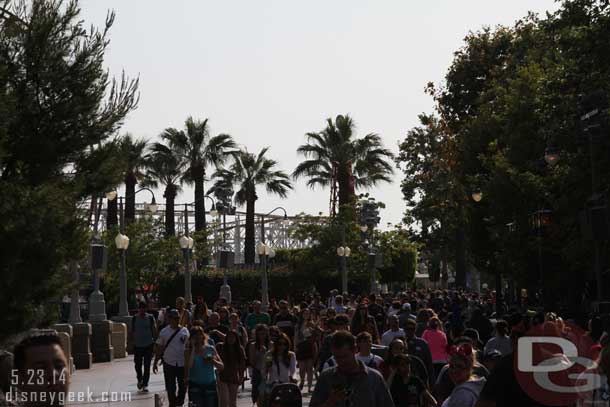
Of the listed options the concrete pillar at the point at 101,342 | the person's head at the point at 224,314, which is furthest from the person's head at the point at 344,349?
the concrete pillar at the point at 101,342

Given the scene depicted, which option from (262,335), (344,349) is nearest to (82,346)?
(262,335)

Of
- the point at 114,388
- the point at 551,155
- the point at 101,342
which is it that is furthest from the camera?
the point at 101,342

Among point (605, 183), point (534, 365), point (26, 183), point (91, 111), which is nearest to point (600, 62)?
point (605, 183)

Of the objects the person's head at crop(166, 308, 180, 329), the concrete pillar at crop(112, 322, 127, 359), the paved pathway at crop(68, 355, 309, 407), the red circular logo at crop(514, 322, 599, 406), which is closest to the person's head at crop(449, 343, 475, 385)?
the red circular logo at crop(514, 322, 599, 406)

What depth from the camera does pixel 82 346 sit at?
108ft

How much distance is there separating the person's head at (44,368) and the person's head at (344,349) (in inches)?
138

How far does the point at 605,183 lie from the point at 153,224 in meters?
45.8

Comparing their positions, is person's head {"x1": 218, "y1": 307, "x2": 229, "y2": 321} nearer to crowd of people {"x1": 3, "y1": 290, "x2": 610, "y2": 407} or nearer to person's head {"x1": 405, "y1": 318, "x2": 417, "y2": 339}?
crowd of people {"x1": 3, "y1": 290, "x2": 610, "y2": 407}

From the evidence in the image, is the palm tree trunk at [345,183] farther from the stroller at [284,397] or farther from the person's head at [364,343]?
the stroller at [284,397]

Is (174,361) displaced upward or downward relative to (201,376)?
upward

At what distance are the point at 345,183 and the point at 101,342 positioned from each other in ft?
125

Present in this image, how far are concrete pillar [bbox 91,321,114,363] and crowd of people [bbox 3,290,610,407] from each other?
8.65 m

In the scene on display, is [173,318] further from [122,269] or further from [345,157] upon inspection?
Result: [345,157]

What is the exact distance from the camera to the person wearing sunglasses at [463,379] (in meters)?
9.97
